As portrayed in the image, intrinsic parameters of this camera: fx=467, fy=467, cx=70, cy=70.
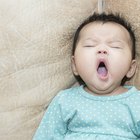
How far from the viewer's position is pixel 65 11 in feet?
5.37

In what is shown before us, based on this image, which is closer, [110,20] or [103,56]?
[103,56]

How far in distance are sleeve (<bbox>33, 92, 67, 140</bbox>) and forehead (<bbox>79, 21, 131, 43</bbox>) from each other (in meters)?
0.26

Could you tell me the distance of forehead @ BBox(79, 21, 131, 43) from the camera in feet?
5.25

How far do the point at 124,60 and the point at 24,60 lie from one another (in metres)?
0.34

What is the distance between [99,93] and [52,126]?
0.66ft

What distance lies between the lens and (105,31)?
160 cm

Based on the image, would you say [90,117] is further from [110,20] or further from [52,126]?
[110,20]

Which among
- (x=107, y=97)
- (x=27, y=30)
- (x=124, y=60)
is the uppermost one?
(x=27, y=30)

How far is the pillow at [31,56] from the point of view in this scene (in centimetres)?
159

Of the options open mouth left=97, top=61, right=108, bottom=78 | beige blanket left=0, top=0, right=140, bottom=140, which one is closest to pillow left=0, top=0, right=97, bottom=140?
beige blanket left=0, top=0, right=140, bottom=140

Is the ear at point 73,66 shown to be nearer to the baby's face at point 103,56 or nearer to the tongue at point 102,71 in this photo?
the baby's face at point 103,56

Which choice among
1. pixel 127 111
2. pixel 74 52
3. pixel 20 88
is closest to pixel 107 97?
pixel 127 111

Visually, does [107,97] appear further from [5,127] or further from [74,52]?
[5,127]

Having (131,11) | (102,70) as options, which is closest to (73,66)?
(102,70)
